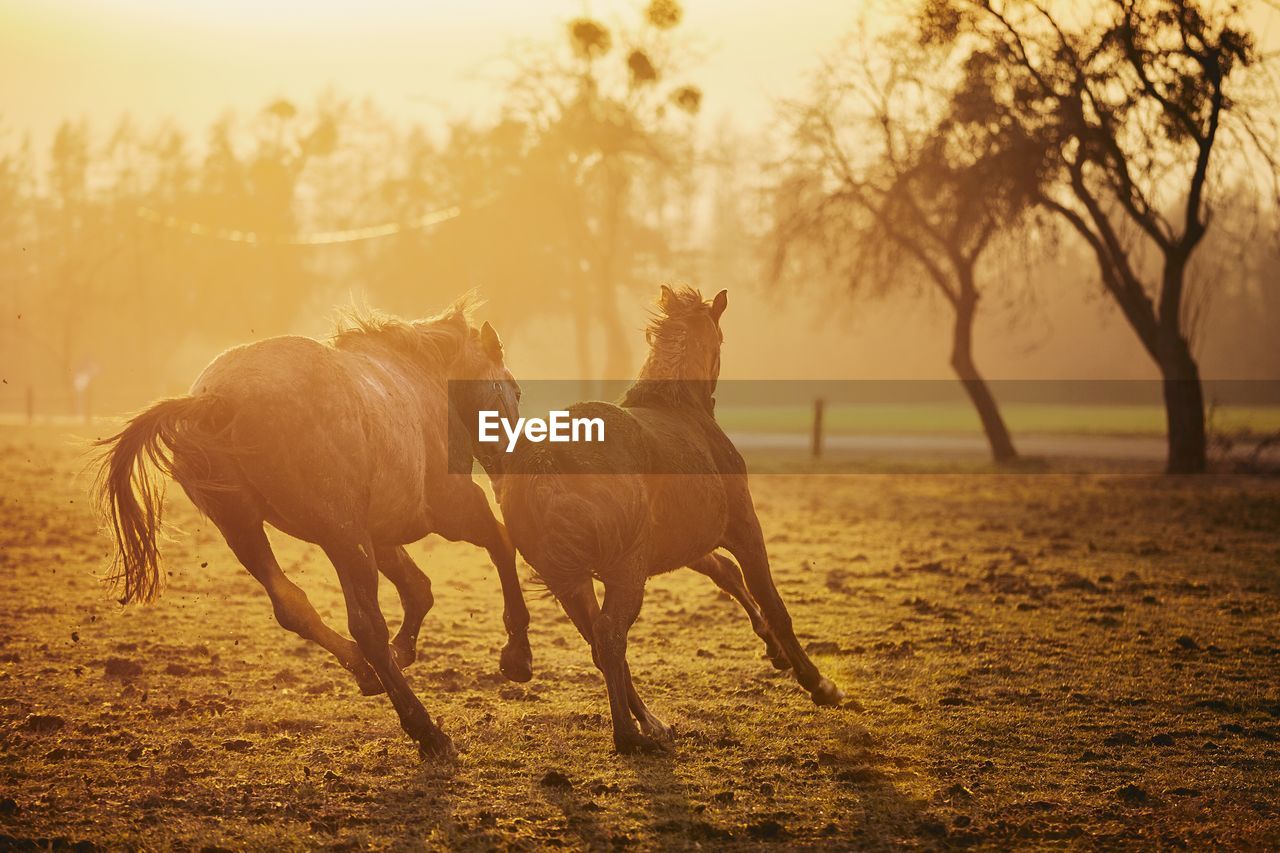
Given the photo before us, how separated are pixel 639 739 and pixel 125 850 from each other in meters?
2.15

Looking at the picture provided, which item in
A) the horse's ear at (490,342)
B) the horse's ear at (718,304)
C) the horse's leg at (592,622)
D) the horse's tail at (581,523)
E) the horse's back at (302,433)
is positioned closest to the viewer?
the horse's back at (302,433)

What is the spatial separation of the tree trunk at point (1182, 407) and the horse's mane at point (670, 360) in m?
16.1

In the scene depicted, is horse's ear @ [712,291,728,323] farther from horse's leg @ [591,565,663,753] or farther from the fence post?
the fence post

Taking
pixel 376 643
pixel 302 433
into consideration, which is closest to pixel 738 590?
pixel 376 643

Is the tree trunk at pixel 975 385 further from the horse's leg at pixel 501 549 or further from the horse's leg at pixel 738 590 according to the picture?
the horse's leg at pixel 501 549

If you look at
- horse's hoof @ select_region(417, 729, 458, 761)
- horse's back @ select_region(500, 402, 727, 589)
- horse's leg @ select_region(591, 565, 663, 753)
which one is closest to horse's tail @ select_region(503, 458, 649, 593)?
horse's back @ select_region(500, 402, 727, 589)

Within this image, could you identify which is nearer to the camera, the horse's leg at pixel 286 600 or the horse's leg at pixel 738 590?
the horse's leg at pixel 286 600

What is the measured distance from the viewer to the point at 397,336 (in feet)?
21.5

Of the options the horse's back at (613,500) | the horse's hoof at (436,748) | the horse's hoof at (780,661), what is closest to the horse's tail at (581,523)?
the horse's back at (613,500)

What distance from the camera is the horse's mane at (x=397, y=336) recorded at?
6.50m

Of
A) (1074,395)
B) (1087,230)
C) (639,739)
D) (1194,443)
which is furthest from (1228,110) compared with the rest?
(1074,395)

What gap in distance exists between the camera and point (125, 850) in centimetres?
425

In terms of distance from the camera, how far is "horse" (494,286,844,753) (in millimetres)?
5480

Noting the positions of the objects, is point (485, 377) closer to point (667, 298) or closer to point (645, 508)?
point (667, 298)
